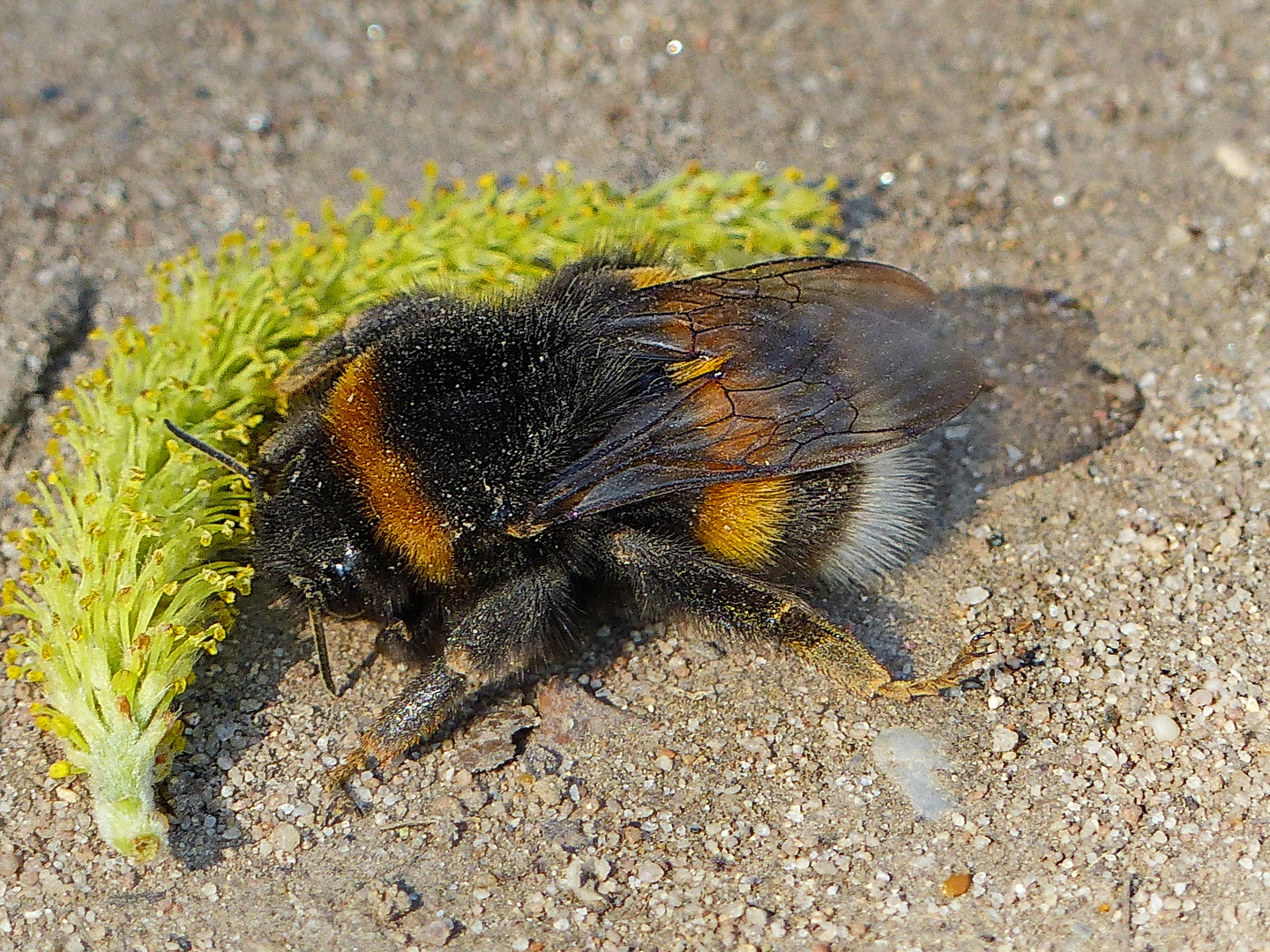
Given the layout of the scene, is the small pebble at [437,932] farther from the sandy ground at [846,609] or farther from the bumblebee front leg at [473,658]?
the bumblebee front leg at [473,658]

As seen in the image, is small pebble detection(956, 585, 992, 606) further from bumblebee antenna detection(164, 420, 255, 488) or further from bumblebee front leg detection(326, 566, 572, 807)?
bumblebee antenna detection(164, 420, 255, 488)

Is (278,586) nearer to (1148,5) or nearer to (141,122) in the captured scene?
(141,122)

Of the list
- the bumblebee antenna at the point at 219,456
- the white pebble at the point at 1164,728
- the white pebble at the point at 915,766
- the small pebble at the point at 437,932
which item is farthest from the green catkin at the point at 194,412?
the white pebble at the point at 1164,728

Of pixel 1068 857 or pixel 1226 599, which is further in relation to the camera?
pixel 1226 599

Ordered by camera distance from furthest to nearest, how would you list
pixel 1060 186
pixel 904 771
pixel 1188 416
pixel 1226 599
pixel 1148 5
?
1. pixel 1148 5
2. pixel 1060 186
3. pixel 1188 416
4. pixel 1226 599
5. pixel 904 771

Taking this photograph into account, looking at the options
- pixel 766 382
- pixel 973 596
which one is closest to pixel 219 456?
pixel 766 382

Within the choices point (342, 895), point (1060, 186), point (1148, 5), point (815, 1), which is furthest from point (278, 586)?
point (1148, 5)

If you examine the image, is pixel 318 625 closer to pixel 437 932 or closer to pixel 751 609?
pixel 437 932
